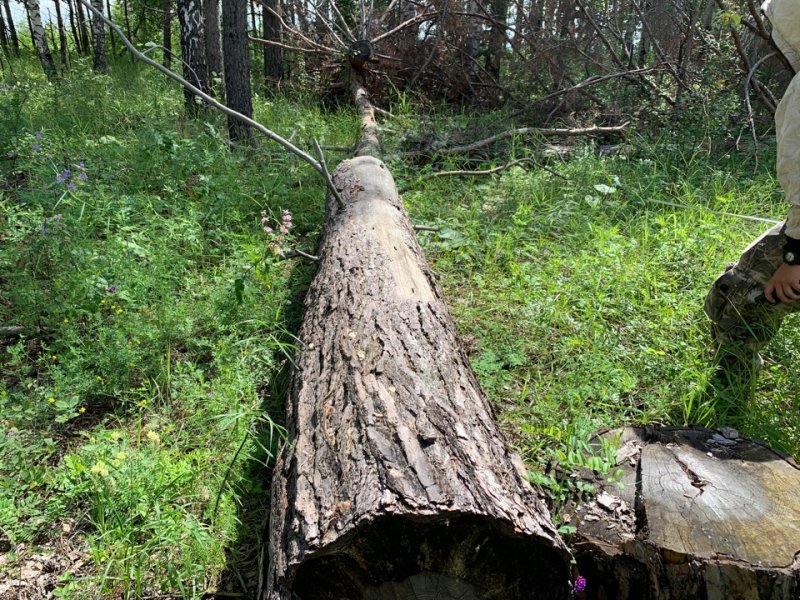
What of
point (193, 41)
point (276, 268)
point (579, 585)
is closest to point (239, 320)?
point (276, 268)

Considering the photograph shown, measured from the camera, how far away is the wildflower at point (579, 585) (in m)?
1.86

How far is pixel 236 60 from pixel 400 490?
19.7 feet

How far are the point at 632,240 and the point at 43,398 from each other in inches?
152

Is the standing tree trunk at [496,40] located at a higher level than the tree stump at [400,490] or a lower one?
higher

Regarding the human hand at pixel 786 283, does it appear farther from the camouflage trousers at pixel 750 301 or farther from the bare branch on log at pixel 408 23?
the bare branch on log at pixel 408 23

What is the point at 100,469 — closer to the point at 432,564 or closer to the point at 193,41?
the point at 432,564

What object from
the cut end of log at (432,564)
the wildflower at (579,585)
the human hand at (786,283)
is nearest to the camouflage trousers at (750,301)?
the human hand at (786,283)

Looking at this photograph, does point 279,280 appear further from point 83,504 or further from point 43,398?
point 83,504

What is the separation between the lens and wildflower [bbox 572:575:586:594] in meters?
1.86

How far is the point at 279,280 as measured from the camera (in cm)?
395

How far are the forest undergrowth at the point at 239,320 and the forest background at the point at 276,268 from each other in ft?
0.05

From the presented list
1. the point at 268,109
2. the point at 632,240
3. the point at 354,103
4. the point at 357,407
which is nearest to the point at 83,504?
the point at 357,407

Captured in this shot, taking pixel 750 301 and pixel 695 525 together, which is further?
pixel 750 301

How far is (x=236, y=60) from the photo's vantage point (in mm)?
6316
